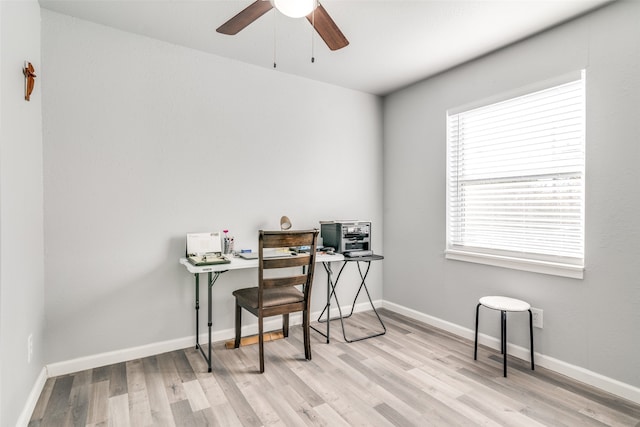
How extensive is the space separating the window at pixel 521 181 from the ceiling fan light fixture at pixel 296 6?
1.93 meters

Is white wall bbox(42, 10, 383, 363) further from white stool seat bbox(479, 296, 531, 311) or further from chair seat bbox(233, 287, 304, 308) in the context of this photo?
white stool seat bbox(479, 296, 531, 311)

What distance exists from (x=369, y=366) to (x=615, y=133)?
229 centimetres

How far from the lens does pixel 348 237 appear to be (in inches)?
128

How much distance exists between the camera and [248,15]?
5.89 ft

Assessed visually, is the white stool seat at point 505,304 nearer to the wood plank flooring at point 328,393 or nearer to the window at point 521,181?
the window at point 521,181

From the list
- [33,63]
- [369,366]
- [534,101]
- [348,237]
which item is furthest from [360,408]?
[33,63]

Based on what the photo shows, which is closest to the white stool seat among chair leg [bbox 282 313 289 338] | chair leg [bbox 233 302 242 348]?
chair leg [bbox 282 313 289 338]

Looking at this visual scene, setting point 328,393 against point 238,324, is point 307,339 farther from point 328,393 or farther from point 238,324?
point 238,324

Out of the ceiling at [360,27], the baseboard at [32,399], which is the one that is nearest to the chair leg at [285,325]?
the baseboard at [32,399]

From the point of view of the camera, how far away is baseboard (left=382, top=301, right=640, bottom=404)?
2.11 metres

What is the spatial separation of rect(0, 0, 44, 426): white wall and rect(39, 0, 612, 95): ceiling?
616 millimetres

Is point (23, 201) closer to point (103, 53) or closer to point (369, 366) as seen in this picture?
point (103, 53)

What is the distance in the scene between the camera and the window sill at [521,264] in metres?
2.36

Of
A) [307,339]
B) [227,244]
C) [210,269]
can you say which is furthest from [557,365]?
[227,244]
